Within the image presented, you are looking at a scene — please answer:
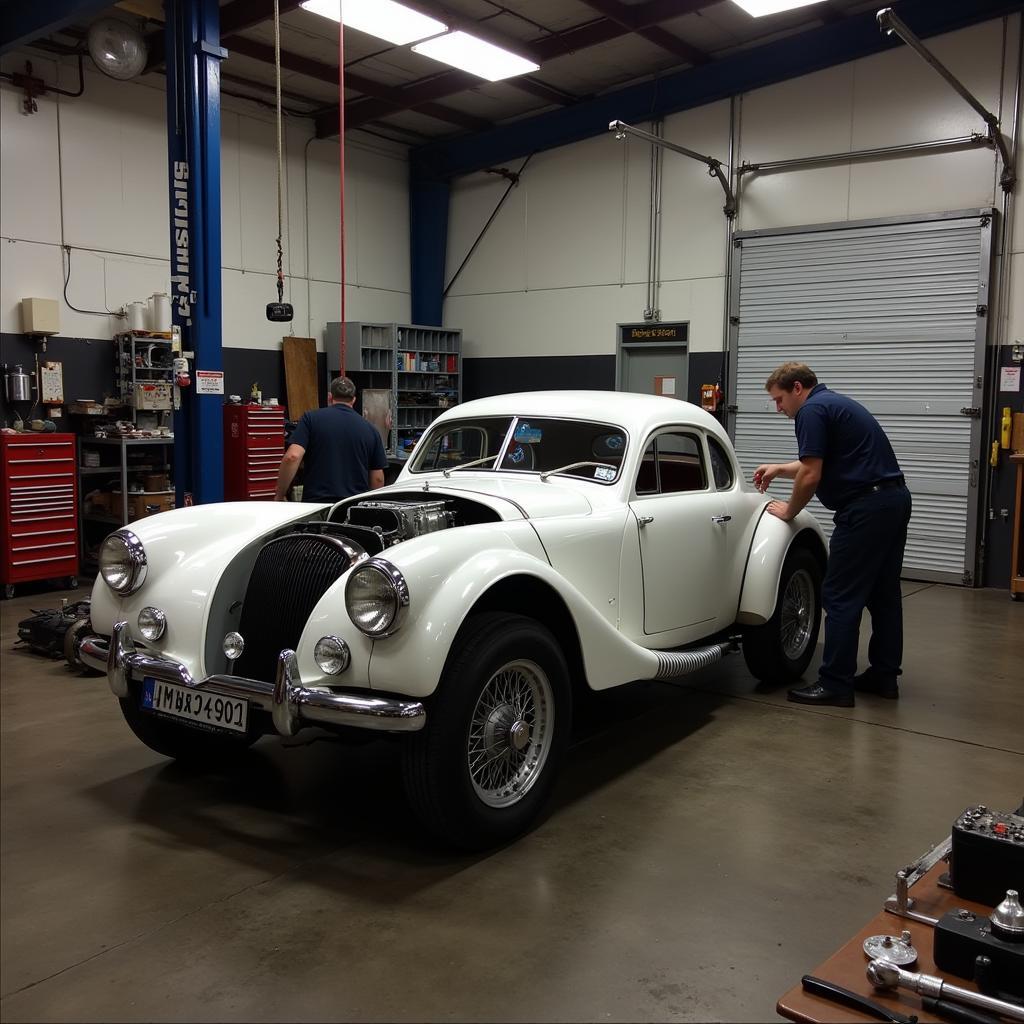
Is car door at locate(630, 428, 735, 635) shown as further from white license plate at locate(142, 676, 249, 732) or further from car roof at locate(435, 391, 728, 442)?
white license plate at locate(142, 676, 249, 732)

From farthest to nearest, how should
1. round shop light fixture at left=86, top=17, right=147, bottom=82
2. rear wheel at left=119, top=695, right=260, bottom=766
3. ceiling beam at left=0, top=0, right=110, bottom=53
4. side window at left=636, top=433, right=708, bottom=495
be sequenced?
round shop light fixture at left=86, top=17, right=147, bottom=82 → ceiling beam at left=0, top=0, right=110, bottom=53 → side window at left=636, top=433, right=708, bottom=495 → rear wheel at left=119, top=695, right=260, bottom=766

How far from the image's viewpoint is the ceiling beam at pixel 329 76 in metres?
8.80

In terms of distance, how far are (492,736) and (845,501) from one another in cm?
249

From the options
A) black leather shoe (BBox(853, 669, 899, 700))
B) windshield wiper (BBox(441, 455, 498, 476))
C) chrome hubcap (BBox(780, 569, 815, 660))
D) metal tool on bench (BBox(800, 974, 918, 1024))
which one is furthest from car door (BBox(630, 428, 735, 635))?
metal tool on bench (BBox(800, 974, 918, 1024))

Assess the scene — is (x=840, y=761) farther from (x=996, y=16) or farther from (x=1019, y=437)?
(x=996, y=16)

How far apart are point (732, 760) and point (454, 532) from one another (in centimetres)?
166

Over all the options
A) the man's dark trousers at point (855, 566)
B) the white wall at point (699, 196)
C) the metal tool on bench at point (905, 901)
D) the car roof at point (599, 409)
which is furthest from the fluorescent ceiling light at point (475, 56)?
the metal tool on bench at point (905, 901)

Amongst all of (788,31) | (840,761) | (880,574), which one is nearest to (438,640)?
(840,761)

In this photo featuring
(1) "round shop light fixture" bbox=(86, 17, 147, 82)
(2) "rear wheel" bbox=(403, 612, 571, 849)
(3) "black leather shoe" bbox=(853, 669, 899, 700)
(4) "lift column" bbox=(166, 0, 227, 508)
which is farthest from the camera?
(1) "round shop light fixture" bbox=(86, 17, 147, 82)

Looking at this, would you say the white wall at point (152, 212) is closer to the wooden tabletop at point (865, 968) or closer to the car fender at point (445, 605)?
the car fender at point (445, 605)

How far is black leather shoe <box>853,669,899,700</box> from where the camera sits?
15.8 ft

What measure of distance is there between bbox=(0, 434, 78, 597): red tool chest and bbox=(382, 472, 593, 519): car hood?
445 centimetres

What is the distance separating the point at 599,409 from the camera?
4.32 meters

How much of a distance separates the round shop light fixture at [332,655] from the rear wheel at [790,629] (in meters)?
2.61
